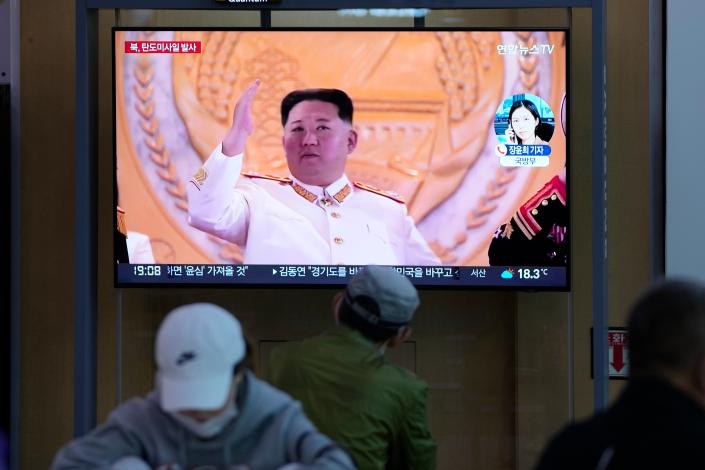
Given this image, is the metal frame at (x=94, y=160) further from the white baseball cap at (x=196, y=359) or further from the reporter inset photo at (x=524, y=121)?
the white baseball cap at (x=196, y=359)

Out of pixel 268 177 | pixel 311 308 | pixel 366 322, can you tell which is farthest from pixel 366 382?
pixel 311 308

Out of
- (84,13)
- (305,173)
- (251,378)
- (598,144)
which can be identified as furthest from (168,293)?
(251,378)

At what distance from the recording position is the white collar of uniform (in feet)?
17.5

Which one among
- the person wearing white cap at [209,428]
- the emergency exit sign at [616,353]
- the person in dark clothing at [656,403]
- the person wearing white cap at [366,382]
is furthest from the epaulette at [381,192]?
the person in dark clothing at [656,403]

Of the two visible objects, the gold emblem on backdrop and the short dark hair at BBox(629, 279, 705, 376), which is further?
the gold emblem on backdrop

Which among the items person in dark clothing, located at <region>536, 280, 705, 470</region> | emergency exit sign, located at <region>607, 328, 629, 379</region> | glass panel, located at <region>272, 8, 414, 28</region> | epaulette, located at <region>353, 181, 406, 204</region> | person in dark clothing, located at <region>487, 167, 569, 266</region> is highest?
glass panel, located at <region>272, 8, 414, 28</region>

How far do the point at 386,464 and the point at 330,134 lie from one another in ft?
7.09

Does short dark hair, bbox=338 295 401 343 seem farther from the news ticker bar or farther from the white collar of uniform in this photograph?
the white collar of uniform

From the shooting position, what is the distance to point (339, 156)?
5340 millimetres

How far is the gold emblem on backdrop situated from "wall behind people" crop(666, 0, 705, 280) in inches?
35.3

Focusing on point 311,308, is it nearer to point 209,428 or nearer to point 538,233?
point 538,233

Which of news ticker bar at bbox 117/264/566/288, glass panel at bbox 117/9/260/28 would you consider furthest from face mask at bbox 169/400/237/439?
glass panel at bbox 117/9/260/28

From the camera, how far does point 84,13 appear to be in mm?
5223

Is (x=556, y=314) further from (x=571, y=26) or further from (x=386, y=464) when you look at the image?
(x=386, y=464)
